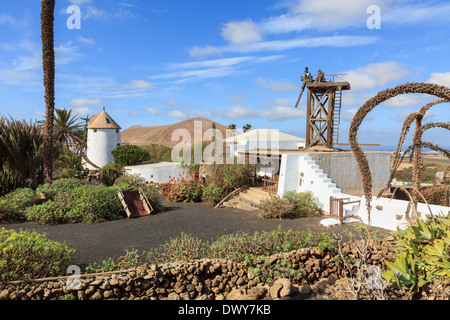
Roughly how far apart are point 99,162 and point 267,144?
46.1 feet

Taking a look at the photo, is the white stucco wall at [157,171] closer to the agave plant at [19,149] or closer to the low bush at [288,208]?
the agave plant at [19,149]

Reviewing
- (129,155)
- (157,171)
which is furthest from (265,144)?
(129,155)

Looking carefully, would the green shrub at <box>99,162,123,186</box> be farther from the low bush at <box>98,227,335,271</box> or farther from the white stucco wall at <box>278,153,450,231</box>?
the low bush at <box>98,227,335,271</box>

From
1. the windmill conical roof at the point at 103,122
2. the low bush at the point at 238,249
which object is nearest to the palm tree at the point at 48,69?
the low bush at the point at 238,249

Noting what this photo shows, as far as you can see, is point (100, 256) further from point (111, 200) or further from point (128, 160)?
point (128, 160)

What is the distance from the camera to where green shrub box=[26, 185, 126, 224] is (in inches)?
374

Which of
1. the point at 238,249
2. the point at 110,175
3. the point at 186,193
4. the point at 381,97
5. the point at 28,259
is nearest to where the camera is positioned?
the point at 381,97

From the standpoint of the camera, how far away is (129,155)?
2197 cm

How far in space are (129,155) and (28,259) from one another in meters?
17.8

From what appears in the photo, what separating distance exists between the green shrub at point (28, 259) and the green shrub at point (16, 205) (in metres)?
5.35

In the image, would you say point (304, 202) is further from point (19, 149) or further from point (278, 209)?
point (19, 149)

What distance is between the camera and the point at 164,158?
27.3 m

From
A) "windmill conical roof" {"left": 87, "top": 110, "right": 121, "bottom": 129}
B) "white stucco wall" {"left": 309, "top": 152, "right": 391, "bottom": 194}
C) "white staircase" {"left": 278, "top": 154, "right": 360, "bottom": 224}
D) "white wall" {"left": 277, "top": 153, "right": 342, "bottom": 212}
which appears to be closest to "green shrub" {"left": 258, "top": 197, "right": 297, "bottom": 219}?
"white staircase" {"left": 278, "top": 154, "right": 360, "bottom": 224}
